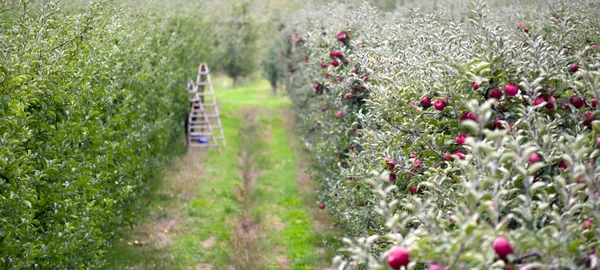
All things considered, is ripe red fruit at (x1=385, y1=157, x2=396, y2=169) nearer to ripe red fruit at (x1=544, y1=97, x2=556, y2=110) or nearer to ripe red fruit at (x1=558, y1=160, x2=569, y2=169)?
ripe red fruit at (x1=544, y1=97, x2=556, y2=110)

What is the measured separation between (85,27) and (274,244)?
14.5 ft

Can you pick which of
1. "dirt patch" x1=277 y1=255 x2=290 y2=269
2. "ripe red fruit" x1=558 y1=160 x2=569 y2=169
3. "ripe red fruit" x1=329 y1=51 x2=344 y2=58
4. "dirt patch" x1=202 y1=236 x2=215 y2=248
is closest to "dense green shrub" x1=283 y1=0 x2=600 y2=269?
"ripe red fruit" x1=558 y1=160 x2=569 y2=169

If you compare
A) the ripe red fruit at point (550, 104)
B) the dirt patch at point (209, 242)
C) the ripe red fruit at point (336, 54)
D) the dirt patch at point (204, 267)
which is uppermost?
the ripe red fruit at point (336, 54)

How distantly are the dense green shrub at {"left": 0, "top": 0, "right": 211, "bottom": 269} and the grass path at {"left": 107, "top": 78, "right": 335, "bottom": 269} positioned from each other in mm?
824

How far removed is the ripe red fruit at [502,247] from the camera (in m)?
1.84

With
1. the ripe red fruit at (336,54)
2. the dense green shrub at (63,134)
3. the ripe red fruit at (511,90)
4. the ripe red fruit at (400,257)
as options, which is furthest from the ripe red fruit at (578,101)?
the ripe red fruit at (336,54)

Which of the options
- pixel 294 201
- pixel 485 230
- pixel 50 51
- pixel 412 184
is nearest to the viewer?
pixel 485 230

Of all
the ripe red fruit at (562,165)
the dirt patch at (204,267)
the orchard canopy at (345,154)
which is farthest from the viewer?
the dirt patch at (204,267)

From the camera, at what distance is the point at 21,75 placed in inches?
140

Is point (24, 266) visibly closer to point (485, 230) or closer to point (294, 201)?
point (485, 230)

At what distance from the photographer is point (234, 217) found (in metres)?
9.21

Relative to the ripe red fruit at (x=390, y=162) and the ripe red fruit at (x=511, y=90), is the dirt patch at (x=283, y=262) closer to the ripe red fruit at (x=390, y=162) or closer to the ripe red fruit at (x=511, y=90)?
the ripe red fruit at (x=390, y=162)

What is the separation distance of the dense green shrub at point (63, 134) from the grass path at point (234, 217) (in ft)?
2.70

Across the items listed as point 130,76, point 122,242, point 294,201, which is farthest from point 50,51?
point 294,201
